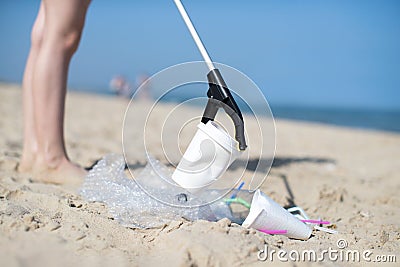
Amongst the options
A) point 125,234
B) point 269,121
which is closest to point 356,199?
point 269,121

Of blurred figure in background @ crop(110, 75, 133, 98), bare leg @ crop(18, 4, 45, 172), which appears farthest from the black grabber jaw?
blurred figure in background @ crop(110, 75, 133, 98)

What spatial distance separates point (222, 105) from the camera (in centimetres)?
145

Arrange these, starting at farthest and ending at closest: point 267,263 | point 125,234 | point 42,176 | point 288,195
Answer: point 288,195
point 42,176
point 125,234
point 267,263

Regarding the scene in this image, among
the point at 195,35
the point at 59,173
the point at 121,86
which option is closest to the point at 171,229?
the point at 195,35

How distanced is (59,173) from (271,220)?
43.5 inches

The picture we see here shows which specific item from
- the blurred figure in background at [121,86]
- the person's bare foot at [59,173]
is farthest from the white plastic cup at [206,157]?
the blurred figure in background at [121,86]

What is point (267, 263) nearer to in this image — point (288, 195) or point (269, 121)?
point (269, 121)

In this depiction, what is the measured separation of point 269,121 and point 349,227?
605 millimetres

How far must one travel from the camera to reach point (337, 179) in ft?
8.98

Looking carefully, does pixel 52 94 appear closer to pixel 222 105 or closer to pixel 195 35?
pixel 195 35

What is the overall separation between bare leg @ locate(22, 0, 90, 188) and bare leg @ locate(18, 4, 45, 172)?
0.04m

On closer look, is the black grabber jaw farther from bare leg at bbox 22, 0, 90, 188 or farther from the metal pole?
bare leg at bbox 22, 0, 90, 188

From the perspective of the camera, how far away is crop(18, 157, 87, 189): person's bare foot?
1.97 metres

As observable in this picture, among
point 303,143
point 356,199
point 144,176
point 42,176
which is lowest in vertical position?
point 303,143
